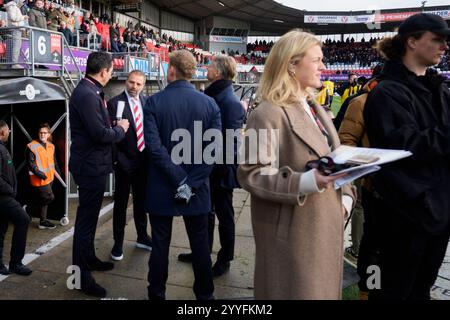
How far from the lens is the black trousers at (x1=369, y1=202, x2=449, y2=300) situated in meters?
2.16

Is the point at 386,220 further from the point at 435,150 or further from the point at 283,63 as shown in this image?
the point at 283,63

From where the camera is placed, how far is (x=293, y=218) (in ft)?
6.02

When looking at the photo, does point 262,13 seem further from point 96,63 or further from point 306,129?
point 306,129

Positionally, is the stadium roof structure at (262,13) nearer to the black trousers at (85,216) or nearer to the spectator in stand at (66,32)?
the spectator in stand at (66,32)

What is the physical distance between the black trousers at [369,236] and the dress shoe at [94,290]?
6.73ft

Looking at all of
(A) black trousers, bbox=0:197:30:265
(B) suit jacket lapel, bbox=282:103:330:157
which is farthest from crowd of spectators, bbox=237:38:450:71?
(B) suit jacket lapel, bbox=282:103:330:157

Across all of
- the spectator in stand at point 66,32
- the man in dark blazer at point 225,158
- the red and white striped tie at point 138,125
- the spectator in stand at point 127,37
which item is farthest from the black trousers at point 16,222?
the spectator in stand at point 127,37

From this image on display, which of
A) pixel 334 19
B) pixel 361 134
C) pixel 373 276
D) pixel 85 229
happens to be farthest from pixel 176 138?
pixel 334 19

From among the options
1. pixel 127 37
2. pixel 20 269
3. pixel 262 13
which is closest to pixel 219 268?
pixel 20 269

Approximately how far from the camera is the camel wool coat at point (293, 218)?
183 cm

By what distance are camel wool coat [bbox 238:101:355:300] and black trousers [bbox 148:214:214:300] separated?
45.8 inches

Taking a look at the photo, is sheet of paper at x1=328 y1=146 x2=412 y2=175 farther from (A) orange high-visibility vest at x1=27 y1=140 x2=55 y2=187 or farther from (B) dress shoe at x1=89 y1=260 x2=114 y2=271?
(A) orange high-visibility vest at x1=27 y1=140 x2=55 y2=187

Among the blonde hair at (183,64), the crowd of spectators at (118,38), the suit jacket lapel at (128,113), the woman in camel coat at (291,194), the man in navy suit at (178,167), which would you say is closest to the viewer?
the woman in camel coat at (291,194)

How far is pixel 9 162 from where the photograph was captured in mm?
3789
